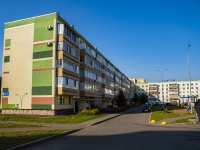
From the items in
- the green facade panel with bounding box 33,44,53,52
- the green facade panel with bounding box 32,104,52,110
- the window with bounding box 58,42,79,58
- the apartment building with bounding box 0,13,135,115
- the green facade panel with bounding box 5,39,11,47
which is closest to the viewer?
the green facade panel with bounding box 32,104,52,110

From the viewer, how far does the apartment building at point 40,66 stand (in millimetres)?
35219

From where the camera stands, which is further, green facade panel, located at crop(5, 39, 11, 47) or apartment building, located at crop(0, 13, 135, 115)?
green facade panel, located at crop(5, 39, 11, 47)

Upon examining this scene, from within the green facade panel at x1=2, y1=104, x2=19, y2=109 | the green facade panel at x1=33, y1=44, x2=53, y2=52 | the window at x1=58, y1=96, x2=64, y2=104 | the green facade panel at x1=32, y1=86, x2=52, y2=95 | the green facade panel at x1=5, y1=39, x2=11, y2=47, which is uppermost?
the green facade panel at x1=5, y1=39, x2=11, y2=47

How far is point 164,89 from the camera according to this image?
156875 millimetres

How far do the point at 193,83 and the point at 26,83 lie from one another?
12991 cm

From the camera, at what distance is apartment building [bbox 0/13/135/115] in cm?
3522

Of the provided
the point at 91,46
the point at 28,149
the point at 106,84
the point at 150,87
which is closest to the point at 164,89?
the point at 150,87

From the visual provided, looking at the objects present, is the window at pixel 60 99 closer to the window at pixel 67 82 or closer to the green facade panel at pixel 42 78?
the window at pixel 67 82

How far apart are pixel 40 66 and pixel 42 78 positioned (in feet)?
6.18

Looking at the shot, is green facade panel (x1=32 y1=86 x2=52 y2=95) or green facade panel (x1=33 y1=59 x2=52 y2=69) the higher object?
green facade panel (x1=33 y1=59 x2=52 y2=69)

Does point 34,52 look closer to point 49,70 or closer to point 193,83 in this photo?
point 49,70

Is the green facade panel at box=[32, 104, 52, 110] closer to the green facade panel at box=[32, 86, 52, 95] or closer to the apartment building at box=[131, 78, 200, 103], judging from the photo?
the green facade panel at box=[32, 86, 52, 95]

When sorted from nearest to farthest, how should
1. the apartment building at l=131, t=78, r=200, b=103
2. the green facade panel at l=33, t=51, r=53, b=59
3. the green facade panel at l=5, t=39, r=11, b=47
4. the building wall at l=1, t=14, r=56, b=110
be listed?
the building wall at l=1, t=14, r=56, b=110, the green facade panel at l=33, t=51, r=53, b=59, the green facade panel at l=5, t=39, r=11, b=47, the apartment building at l=131, t=78, r=200, b=103

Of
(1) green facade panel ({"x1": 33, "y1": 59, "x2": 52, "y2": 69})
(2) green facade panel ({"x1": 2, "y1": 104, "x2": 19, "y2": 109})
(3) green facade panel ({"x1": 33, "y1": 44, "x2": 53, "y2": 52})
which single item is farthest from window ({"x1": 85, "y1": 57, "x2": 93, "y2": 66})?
(2) green facade panel ({"x1": 2, "y1": 104, "x2": 19, "y2": 109})
